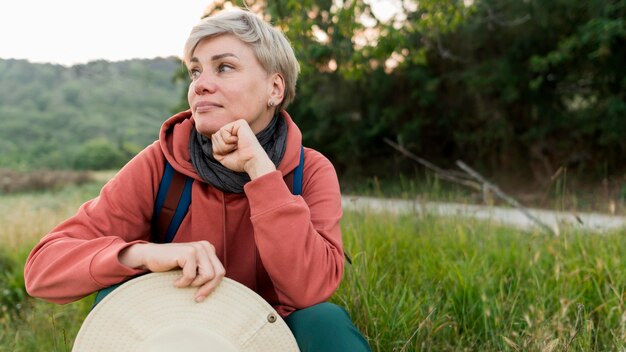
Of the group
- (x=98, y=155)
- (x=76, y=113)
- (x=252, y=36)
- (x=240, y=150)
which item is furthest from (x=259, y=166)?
(x=76, y=113)

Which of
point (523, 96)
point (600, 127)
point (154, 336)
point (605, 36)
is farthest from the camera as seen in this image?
point (523, 96)

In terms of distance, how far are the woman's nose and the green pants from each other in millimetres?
771

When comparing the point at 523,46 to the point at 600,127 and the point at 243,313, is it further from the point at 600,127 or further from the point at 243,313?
the point at 243,313

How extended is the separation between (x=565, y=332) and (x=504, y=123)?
13.5 m

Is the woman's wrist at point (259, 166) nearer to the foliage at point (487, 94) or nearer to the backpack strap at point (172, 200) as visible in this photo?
the backpack strap at point (172, 200)

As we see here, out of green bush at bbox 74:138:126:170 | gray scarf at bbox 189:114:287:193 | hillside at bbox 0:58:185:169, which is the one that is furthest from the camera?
green bush at bbox 74:138:126:170

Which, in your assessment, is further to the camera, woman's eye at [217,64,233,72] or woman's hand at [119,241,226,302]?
woman's eye at [217,64,233,72]

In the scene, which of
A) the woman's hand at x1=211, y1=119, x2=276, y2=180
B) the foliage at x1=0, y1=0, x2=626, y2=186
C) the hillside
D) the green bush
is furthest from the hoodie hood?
the green bush

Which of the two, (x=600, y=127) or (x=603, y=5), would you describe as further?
(x=600, y=127)

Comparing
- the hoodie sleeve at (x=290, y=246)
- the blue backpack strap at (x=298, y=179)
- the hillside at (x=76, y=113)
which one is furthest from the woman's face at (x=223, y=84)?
the hillside at (x=76, y=113)

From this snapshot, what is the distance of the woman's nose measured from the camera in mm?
1962

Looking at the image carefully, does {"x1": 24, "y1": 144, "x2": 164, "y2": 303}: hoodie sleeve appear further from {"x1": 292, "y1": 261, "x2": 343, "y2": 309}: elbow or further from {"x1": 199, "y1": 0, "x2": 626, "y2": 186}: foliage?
{"x1": 199, "y1": 0, "x2": 626, "y2": 186}: foliage

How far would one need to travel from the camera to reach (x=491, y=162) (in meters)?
16.9

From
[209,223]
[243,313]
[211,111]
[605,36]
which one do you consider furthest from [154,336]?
[605,36]
